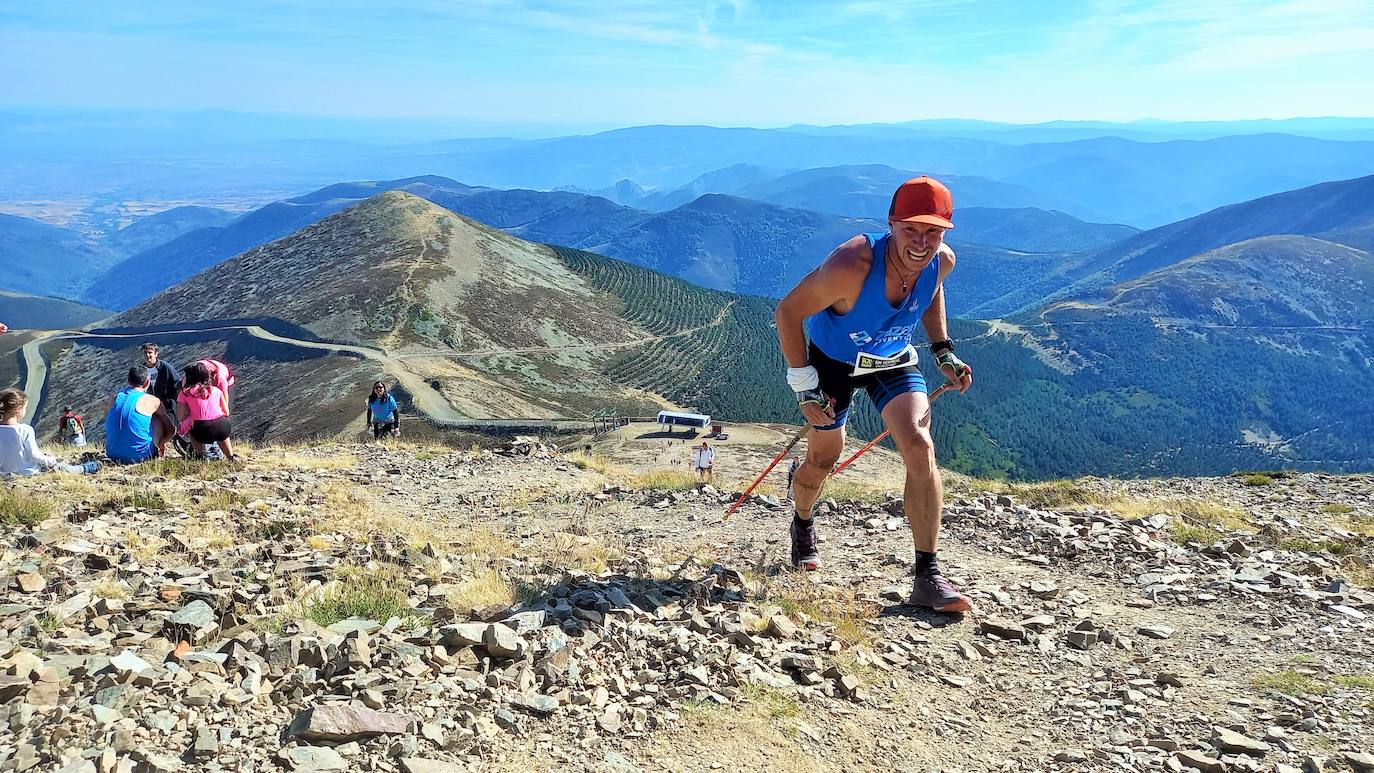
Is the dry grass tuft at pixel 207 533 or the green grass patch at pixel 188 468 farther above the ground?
the dry grass tuft at pixel 207 533

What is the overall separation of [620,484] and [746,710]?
8872mm

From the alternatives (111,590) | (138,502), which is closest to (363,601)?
(111,590)

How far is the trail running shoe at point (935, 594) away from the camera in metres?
5.82

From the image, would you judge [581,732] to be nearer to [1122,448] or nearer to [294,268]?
[294,268]

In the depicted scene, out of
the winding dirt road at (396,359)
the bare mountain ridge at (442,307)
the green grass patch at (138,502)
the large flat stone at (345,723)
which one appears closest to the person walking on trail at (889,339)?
the large flat stone at (345,723)

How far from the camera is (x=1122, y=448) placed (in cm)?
13850

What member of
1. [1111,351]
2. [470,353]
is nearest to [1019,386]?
[1111,351]

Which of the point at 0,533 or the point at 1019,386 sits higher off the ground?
the point at 0,533

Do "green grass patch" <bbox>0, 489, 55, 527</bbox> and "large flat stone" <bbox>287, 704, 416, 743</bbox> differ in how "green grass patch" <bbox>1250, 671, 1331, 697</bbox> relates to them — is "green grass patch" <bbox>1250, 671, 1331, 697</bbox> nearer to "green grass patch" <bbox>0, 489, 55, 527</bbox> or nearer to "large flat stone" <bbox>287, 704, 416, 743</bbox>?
"large flat stone" <bbox>287, 704, 416, 743</bbox>

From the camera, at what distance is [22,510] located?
7098mm

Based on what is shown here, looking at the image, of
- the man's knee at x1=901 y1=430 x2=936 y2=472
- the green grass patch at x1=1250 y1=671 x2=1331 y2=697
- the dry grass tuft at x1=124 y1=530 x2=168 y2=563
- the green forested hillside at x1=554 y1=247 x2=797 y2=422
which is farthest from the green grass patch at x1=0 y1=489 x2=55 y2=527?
the green forested hillside at x1=554 y1=247 x2=797 y2=422

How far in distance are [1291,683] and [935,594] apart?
2088 mm

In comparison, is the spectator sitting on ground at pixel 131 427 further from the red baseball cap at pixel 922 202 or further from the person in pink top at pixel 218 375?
the red baseball cap at pixel 922 202

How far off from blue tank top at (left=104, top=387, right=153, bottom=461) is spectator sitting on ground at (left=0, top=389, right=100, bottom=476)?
1251 mm
